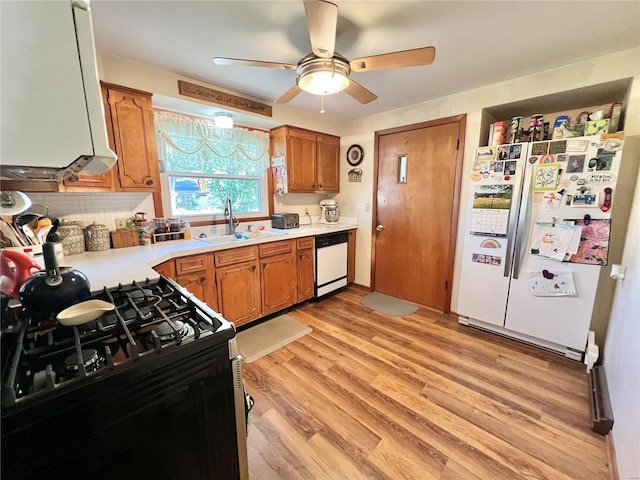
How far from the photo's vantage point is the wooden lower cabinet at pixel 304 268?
2898 mm

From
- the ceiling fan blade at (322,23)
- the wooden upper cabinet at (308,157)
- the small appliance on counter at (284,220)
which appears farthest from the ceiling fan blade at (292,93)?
the small appliance on counter at (284,220)

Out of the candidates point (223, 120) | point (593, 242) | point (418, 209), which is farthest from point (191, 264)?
point (593, 242)

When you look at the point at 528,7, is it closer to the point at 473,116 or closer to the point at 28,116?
the point at 473,116

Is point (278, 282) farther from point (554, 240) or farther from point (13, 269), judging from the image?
point (554, 240)

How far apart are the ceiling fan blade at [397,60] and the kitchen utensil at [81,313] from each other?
1.63 metres

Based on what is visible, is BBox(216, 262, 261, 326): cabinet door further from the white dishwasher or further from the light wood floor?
the white dishwasher

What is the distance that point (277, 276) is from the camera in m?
2.72

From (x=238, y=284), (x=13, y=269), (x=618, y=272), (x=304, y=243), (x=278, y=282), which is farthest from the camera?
(x=304, y=243)

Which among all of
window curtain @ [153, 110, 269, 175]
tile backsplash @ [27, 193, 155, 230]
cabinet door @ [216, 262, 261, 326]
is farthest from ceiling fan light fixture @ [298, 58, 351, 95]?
tile backsplash @ [27, 193, 155, 230]

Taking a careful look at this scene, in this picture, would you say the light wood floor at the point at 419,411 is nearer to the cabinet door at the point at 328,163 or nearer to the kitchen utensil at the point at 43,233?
the kitchen utensil at the point at 43,233

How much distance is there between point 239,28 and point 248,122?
1.36 metres

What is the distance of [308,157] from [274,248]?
1.29 meters

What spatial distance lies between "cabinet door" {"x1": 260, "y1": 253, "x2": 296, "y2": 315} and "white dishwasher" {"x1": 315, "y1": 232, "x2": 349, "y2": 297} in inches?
15.3

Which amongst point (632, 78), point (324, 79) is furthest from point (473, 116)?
point (324, 79)
